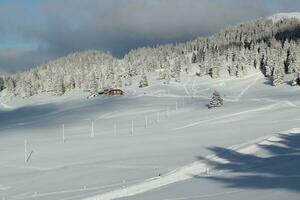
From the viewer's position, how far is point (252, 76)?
557 feet

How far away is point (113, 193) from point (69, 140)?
122 feet

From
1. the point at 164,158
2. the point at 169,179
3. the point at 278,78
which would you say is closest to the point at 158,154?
the point at 164,158

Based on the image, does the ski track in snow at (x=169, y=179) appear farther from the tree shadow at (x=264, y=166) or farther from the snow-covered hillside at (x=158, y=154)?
the tree shadow at (x=264, y=166)

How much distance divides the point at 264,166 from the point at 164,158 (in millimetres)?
11675

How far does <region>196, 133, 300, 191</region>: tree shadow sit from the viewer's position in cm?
2369

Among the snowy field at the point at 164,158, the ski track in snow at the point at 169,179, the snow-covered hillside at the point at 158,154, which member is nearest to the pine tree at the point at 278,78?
the snow-covered hillside at the point at 158,154

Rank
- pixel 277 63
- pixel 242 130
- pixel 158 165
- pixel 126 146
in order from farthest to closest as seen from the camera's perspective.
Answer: pixel 277 63 < pixel 242 130 < pixel 126 146 < pixel 158 165

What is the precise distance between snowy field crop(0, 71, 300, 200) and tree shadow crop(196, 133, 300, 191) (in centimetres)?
5

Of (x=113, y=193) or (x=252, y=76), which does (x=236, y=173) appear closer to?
(x=113, y=193)

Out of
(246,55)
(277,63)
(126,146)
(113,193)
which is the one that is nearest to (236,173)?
(113,193)

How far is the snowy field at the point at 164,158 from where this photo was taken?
25406 millimetres

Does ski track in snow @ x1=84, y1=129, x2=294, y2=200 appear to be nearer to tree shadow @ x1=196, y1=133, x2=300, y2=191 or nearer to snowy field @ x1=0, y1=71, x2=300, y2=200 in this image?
snowy field @ x1=0, y1=71, x2=300, y2=200

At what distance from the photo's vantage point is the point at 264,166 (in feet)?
98.1

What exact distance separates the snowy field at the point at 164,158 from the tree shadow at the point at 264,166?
0.16 ft
